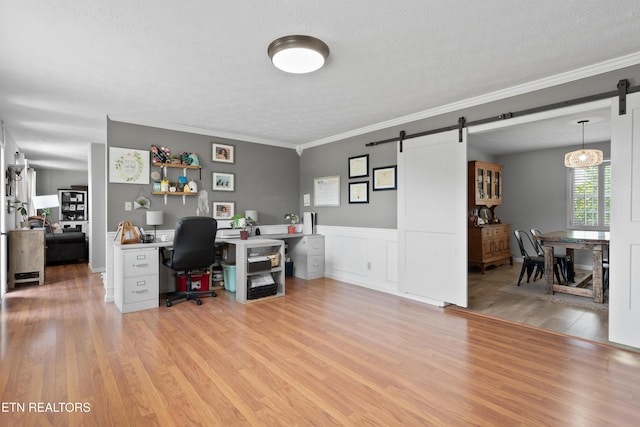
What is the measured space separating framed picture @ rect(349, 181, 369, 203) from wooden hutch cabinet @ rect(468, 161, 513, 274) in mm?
2408

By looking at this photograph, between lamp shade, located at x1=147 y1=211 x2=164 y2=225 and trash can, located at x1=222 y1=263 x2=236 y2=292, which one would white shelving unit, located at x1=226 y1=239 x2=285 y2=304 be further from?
lamp shade, located at x1=147 y1=211 x2=164 y2=225

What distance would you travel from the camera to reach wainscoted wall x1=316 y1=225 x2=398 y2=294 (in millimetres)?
4520

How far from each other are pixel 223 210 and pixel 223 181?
1.49 feet

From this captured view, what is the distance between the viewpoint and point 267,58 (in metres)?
2.63

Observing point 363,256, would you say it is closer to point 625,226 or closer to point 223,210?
point 223,210

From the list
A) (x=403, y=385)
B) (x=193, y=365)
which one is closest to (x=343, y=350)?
(x=403, y=385)

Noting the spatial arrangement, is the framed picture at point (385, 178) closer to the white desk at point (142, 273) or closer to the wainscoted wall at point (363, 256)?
the wainscoted wall at point (363, 256)

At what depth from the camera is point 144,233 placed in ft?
14.0

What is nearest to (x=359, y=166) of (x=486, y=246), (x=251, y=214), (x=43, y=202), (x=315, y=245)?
(x=315, y=245)

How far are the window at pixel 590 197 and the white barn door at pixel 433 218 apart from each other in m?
4.31

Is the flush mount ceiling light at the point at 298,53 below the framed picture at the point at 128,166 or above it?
above

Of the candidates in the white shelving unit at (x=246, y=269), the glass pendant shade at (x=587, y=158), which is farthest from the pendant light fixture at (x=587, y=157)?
the white shelving unit at (x=246, y=269)

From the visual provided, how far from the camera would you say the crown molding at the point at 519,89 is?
8.69 ft

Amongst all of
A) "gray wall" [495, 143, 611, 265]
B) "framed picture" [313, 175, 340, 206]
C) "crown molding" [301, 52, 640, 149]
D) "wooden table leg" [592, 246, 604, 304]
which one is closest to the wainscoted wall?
"framed picture" [313, 175, 340, 206]
